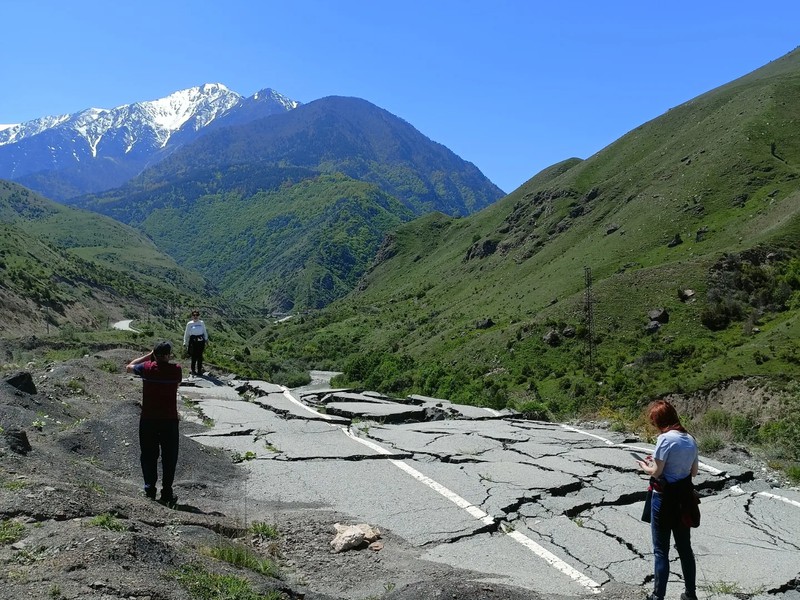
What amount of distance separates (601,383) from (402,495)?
27.3 meters

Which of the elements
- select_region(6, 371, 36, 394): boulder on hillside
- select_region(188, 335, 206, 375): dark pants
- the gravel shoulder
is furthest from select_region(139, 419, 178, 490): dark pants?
select_region(188, 335, 206, 375): dark pants

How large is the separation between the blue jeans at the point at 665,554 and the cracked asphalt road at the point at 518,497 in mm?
301

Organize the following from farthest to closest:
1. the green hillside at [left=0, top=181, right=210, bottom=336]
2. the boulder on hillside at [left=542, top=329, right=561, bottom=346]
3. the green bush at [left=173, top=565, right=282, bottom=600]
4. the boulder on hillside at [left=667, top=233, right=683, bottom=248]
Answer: the green hillside at [left=0, top=181, right=210, bottom=336] → the boulder on hillside at [left=667, top=233, right=683, bottom=248] → the boulder on hillside at [left=542, top=329, right=561, bottom=346] → the green bush at [left=173, top=565, right=282, bottom=600]

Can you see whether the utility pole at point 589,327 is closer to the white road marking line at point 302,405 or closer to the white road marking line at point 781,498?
the white road marking line at point 302,405

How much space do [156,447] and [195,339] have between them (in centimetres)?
1227

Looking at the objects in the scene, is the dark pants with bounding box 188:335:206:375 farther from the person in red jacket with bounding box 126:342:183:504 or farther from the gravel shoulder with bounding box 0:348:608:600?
A: the person in red jacket with bounding box 126:342:183:504

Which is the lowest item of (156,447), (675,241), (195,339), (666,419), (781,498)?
(781,498)

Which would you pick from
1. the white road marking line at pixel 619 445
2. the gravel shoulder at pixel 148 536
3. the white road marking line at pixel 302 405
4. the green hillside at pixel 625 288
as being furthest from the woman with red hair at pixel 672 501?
the green hillside at pixel 625 288

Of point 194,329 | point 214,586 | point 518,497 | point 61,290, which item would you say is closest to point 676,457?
point 518,497

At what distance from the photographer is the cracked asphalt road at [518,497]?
19.7 feet

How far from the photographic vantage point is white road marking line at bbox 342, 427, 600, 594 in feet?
19.0

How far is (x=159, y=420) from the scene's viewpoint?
759 cm

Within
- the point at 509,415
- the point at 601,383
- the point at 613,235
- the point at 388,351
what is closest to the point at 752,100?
the point at 613,235

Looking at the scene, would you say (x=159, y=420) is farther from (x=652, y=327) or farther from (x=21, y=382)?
(x=652, y=327)
